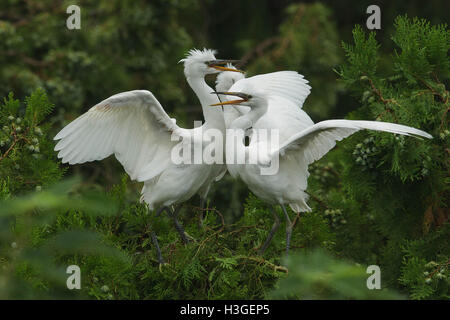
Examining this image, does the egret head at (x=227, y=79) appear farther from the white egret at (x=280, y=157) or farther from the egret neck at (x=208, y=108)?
the white egret at (x=280, y=157)

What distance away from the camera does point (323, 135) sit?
11.1 feet

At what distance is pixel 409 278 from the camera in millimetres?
3381

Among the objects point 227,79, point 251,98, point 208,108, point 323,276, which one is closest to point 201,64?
point 208,108

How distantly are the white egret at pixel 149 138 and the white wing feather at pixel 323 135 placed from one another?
0.57m

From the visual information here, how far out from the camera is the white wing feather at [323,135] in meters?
3.00

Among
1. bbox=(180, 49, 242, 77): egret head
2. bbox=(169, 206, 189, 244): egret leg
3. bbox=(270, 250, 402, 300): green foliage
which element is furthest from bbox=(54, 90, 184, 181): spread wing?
bbox=(270, 250, 402, 300): green foliage

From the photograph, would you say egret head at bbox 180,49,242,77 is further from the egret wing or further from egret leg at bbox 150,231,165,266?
egret leg at bbox 150,231,165,266

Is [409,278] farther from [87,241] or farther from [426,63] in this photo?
[87,241]

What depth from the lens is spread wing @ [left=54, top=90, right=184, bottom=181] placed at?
3.70 m

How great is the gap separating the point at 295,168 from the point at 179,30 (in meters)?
4.08

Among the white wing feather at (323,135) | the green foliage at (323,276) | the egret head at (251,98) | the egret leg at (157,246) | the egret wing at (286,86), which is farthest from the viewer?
the egret wing at (286,86)

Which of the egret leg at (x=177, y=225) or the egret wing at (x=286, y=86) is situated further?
the egret wing at (x=286, y=86)

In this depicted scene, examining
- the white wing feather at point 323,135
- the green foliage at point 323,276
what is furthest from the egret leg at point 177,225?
the green foliage at point 323,276

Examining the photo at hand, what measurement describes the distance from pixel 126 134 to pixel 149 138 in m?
0.14
